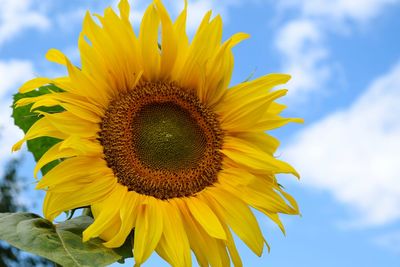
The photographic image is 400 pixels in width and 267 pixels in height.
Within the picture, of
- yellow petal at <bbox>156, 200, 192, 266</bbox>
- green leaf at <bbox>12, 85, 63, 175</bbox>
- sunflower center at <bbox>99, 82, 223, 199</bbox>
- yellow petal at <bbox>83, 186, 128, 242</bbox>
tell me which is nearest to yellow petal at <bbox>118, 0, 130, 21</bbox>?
sunflower center at <bbox>99, 82, 223, 199</bbox>

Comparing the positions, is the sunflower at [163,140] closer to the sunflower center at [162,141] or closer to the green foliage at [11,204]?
the sunflower center at [162,141]

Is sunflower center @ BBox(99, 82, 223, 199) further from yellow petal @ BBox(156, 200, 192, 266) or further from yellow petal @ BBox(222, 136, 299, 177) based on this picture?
yellow petal @ BBox(156, 200, 192, 266)

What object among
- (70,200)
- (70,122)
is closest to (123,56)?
(70,122)

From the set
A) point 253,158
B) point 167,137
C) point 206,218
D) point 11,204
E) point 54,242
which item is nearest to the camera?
point 54,242

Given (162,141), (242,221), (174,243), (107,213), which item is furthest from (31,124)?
(242,221)

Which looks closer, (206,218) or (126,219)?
(126,219)

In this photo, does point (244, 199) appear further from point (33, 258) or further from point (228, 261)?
point (33, 258)

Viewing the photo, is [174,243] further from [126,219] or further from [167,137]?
[167,137]
